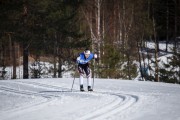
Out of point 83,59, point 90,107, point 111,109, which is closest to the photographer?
point 111,109

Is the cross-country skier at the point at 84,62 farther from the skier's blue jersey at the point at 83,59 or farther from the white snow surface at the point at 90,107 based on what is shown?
the white snow surface at the point at 90,107

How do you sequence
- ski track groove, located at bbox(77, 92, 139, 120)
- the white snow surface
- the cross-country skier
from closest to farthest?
ski track groove, located at bbox(77, 92, 139, 120)
the white snow surface
the cross-country skier

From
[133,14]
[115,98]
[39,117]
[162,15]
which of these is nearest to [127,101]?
[115,98]

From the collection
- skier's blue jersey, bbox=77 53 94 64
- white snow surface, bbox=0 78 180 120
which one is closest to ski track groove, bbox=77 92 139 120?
white snow surface, bbox=0 78 180 120

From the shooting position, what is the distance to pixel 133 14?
3716 cm

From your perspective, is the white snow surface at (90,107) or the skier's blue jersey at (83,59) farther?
the skier's blue jersey at (83,59)

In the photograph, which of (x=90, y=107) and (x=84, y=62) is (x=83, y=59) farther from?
(x=90, y=107)

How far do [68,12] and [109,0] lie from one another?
12478 millimetres

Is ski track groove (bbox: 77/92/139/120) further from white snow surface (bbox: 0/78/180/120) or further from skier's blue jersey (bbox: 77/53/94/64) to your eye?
skier's blue jersey (bbox: 77/53/94/64)

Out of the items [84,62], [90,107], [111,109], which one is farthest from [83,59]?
[111,109]

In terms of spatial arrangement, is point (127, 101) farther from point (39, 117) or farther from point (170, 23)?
point (170, 23)

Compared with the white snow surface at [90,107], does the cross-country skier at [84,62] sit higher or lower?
higher

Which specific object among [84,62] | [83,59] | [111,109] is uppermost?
[83,59]

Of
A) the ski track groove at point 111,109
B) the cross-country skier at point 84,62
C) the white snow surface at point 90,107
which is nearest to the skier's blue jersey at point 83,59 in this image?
the cross-country skier at point 84,62
